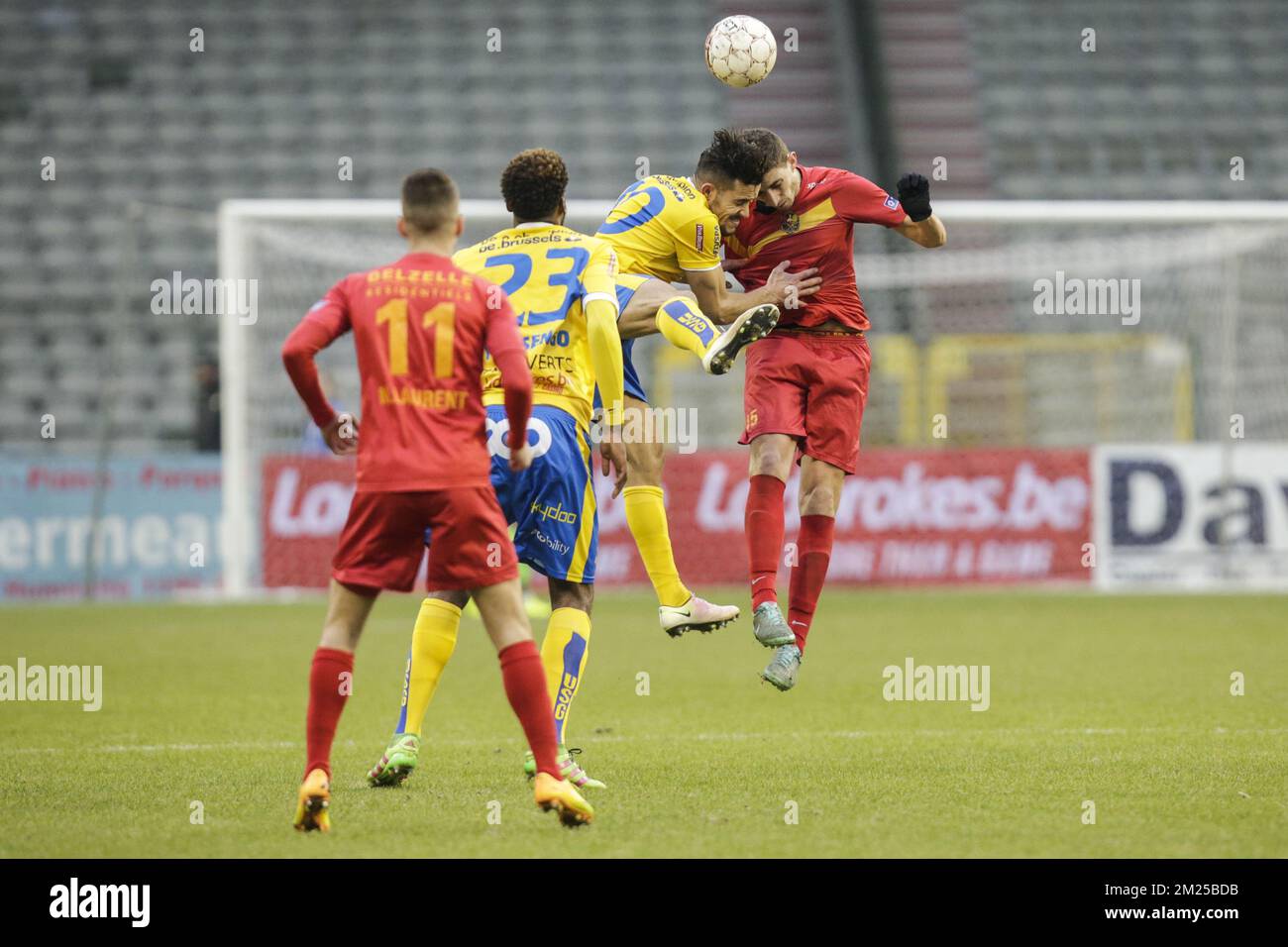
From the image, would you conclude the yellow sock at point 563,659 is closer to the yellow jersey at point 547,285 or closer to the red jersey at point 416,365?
the yellow jersey at point 547,285

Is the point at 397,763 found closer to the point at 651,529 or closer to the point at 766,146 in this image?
the point at 651,529

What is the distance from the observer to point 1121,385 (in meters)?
18.6

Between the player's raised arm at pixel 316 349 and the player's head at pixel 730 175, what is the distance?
2.34 meters

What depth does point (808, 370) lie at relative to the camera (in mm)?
7535

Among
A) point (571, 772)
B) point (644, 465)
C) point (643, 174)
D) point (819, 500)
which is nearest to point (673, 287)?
point (644, 465)

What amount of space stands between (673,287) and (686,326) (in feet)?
1.73

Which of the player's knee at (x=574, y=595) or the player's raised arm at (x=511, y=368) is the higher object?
the player's raised arm at (x=511, y=368)

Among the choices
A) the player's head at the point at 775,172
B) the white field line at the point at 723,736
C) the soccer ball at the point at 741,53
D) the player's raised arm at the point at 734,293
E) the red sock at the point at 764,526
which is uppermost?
Result: the soccer ball at the point at 741,53

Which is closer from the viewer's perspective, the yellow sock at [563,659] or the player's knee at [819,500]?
the yellow sock at [563,659]

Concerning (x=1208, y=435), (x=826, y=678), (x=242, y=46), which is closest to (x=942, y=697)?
(x=826, y=678)

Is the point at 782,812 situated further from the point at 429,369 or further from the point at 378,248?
the point at 378,248

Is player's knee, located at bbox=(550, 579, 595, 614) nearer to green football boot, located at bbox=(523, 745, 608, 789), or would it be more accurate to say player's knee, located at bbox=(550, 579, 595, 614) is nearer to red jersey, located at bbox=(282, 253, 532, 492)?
green football boot, located at bbox=(523, 745, 608, 789)

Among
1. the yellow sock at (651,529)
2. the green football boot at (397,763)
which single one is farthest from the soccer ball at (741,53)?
the green football boot at (397,763)

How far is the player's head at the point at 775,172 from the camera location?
7.09 m
